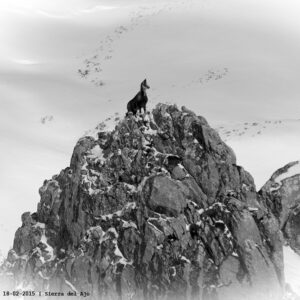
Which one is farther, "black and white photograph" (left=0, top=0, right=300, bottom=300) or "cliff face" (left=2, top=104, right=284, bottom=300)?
"black and white photograph" (left=0, top=0, right=300, bottom=300)

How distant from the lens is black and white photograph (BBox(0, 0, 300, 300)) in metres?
21.2

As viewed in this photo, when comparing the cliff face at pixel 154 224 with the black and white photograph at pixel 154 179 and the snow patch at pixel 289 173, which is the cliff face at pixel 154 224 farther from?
the snow patch at pixel 289 173

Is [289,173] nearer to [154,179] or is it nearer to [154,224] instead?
[154,179]

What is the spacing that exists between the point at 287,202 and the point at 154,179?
6.42 meters

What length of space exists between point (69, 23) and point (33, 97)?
27105 millimetres

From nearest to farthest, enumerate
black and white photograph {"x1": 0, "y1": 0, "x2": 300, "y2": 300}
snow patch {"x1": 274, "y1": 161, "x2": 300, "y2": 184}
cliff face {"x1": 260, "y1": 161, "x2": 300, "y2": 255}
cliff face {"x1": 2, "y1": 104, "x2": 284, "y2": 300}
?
cliff face {"x1": 2, "y1": 104, "x2": 284, "y2": 300} → black and white photograph {"x1": 0, "y1": 0, "x2": 300, "y2": 300} → cliff face {"x1": 260, "y1": 161, "x2": 300, "y2": 255} → snow patch {"x1": 274, "y1": 161, "x2": 300, "y2": 184}

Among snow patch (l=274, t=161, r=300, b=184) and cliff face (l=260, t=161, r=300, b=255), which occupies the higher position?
snow patch (l=274, t=161, r=300, b=184)

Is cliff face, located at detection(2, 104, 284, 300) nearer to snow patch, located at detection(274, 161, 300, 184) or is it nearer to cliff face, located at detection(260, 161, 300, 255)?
cliff face, located at detection(260, 161, 300, 255)

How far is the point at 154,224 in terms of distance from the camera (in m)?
21.5

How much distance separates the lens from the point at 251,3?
7688 cm

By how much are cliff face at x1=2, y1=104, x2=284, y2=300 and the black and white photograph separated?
51 millimetres

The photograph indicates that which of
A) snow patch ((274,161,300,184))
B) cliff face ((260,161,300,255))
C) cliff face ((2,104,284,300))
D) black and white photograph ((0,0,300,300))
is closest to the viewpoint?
cliff face ((2,104,284,300))

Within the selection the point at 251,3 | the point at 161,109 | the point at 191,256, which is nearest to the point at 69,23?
the point at 251,3

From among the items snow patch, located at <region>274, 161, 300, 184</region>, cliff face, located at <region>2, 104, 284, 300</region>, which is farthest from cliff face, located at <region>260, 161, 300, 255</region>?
cliff face, located at <region>2, 104, 284, 300</region>
